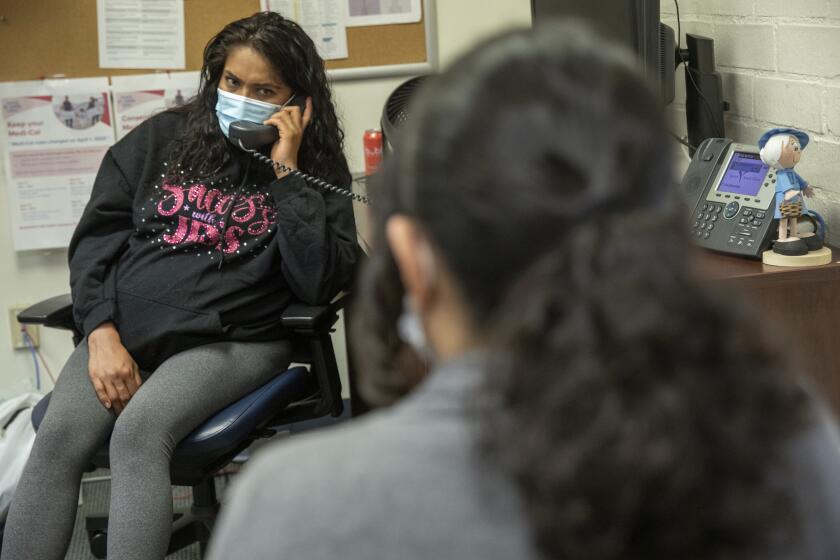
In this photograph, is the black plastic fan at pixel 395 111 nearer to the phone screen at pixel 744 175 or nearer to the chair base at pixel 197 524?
the phone screen at pixel 744 175

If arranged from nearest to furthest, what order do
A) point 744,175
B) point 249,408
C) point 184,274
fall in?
point 744,175 < point 249,408 < point 184,274

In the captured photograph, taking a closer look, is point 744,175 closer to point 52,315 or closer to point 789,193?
point 789,193

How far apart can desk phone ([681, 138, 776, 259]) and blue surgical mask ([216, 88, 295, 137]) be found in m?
0.84

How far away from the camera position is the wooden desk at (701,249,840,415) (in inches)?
67.4

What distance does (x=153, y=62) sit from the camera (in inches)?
109

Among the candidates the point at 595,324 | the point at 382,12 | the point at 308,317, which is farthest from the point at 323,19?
the point at 595,324

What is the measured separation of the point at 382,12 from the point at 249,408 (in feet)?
4.31

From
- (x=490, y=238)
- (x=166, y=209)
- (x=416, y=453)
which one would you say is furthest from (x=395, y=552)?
(x=166, y=209)

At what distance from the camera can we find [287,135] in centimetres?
214

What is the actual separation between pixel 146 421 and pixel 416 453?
1396 millimetres

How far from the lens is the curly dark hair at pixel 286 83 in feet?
7.06

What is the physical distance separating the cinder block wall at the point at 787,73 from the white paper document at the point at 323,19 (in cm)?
96

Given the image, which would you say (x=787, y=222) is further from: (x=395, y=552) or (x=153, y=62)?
(x=153, y=62)

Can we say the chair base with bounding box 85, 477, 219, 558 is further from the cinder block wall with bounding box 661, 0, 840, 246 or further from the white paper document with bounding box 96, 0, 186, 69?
the cinder block wall with bounding box 661, 0, 840, 246
